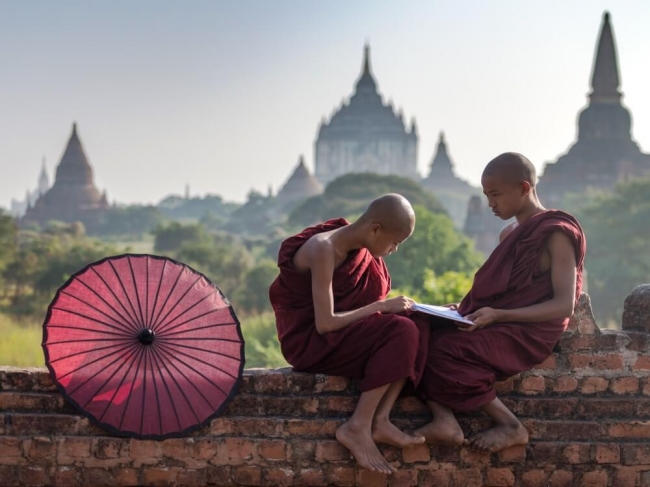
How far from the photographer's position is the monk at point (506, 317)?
14.0 feet

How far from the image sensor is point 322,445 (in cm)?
429

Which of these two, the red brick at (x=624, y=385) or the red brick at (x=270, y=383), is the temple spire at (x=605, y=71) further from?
the red brick at (x=270, y=383)

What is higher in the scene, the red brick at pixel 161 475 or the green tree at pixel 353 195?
the green tree at pixel 353 195

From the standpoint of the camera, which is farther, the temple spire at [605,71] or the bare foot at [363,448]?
the temple spire at [605,71]

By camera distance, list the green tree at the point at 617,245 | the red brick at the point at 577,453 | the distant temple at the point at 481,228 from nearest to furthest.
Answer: the red brick at the point at 577,453, the green tree at the point at 617,245, the distant temple at the point at 481,228

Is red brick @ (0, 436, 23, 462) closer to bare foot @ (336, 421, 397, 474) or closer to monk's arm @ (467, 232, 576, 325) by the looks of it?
bare foot @ (336, 421, 397, 474)

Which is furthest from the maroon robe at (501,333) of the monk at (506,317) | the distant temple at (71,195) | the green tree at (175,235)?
the distant temple at (71,195)

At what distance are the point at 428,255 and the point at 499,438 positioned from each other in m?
29.1

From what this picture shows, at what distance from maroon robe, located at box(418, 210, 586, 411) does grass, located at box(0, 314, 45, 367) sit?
15.3m

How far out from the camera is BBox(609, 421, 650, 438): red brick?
4.44 metres

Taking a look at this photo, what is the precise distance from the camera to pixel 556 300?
170 inches

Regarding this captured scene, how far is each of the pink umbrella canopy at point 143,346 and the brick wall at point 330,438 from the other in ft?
0.28

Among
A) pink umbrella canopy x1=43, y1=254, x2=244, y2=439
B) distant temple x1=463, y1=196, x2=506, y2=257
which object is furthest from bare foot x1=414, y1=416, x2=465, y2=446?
distant temple x1=463, y1=196, x2=506, y2=257

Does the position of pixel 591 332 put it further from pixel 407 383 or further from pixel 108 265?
pixel 108 265
